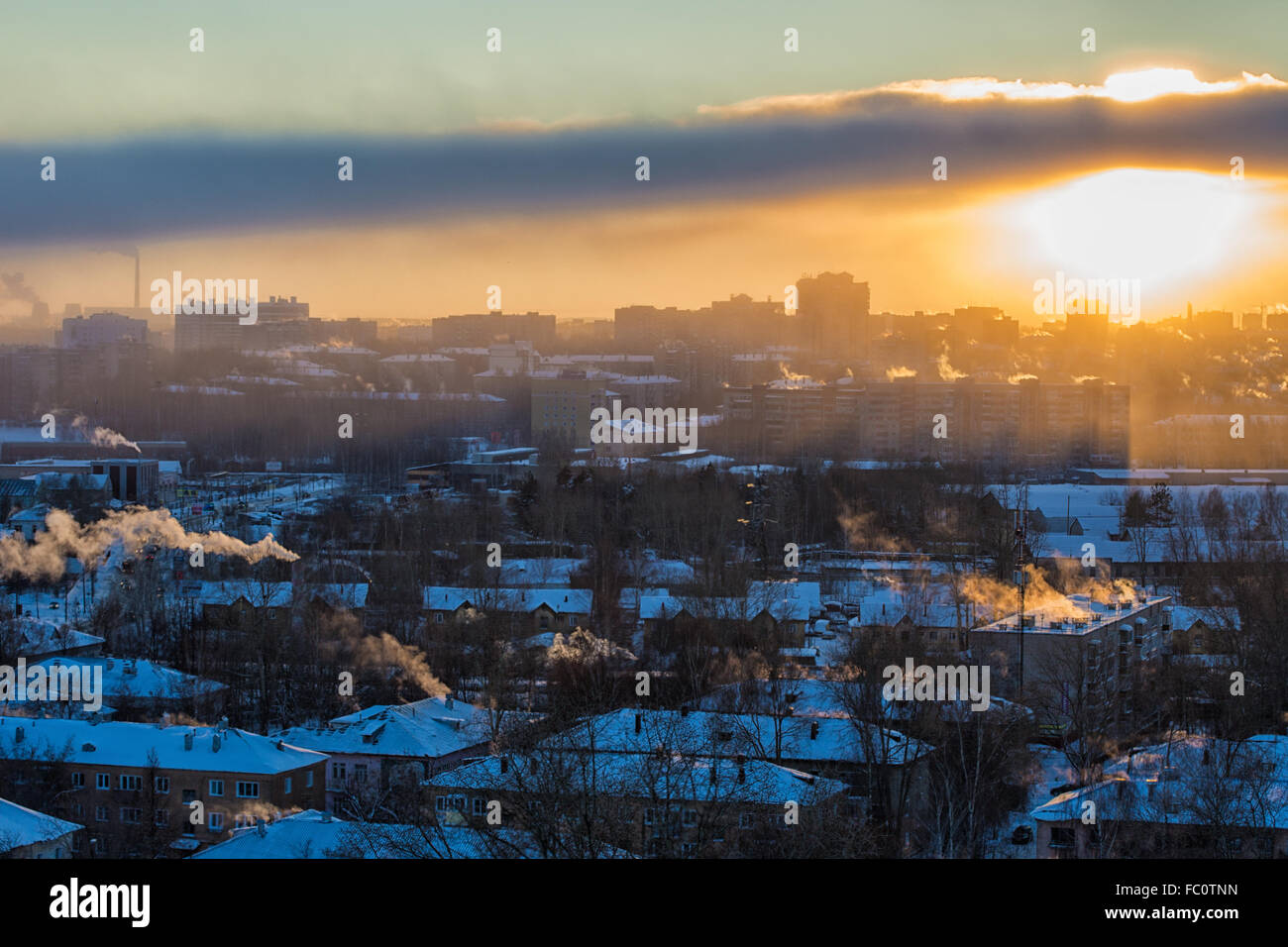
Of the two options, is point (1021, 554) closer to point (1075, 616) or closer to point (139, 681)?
point (1075, 616)

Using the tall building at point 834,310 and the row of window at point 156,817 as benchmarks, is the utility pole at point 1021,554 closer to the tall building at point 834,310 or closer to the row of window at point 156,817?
the row of window at point 156,817

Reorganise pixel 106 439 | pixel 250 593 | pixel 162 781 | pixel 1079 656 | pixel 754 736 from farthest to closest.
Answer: pixel 106 439 < pixel 250 593 < pixel 1079 656 < pixel 754 736 < pixel 162 781

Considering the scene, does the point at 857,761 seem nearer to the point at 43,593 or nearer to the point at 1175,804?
→ the point at 1175,804

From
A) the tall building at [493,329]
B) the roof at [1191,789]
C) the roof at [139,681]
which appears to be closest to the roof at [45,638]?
the roof at [139,681]

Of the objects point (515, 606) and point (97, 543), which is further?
point (97, 543)

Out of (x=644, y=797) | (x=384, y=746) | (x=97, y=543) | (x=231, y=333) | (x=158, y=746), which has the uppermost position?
(x=231, y=333)

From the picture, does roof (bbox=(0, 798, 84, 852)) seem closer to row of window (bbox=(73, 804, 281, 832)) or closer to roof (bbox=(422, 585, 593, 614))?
row of window (bbox=(73, 804, 281, 832))

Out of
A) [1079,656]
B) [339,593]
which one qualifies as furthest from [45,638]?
[1079,656]

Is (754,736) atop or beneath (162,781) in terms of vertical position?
atop
